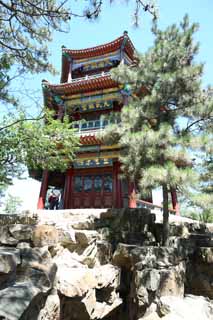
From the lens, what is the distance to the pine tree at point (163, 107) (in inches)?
261

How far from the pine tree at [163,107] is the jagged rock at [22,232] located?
3.09 metres

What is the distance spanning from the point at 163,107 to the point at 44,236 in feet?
17.5

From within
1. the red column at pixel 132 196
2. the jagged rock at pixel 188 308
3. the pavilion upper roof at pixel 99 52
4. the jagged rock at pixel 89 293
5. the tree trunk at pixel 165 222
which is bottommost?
the jagged rock at pixel 188 308

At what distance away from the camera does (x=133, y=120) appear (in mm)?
7414

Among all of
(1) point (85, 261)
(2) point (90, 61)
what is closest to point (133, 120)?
(1) point (85, 261)

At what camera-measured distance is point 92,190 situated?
12273 mm

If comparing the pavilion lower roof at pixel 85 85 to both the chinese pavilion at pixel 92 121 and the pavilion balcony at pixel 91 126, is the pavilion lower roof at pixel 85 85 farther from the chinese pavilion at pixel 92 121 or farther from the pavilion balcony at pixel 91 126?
the pavilion balcony at pixel 91 126

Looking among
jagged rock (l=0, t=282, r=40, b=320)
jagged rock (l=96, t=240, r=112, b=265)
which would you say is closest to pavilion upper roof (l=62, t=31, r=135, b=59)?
jagged rock (l=96, t=240, r=112, b=265)

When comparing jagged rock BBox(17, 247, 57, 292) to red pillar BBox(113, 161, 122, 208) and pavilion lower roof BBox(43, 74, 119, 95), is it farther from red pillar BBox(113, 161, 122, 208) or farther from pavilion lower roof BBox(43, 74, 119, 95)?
pavilion lower roof BBox(43, 74, 119, 95)

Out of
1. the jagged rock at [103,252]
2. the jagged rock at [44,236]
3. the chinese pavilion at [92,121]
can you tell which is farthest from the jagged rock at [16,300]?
the chinese pavilion at [92,121]

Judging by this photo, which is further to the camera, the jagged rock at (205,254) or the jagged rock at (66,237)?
the jagged rock at (205,254)

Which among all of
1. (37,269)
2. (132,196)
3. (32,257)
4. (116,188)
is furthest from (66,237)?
(116,188)

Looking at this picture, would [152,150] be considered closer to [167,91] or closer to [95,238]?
[167,91]

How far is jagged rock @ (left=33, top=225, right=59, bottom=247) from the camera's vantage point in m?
4.77
